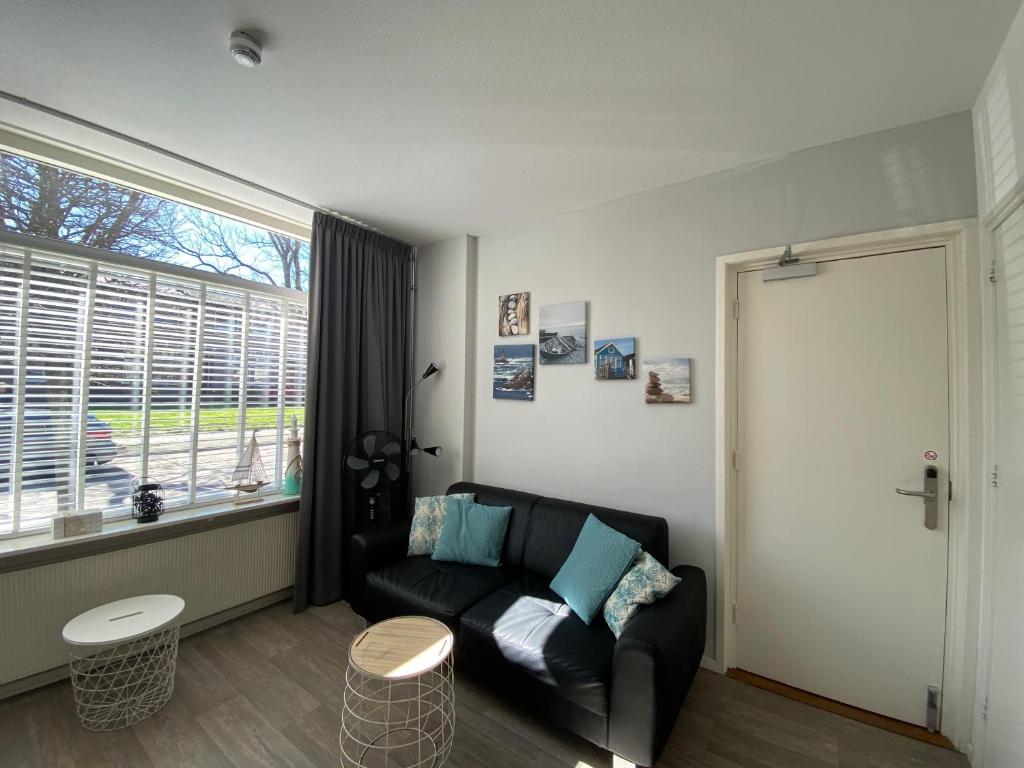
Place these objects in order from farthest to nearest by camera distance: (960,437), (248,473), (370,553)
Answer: (248,473) < (370,553) < (960,437)

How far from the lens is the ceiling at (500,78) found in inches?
51.9

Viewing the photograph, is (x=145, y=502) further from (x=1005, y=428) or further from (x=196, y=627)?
(x=1005, y=428)

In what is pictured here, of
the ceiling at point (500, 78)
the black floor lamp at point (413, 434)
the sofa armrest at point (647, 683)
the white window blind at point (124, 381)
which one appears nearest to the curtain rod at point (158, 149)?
the ceiling at point (500, 78)

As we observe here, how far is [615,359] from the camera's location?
98.7 inches

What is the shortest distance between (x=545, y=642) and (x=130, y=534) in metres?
2.27

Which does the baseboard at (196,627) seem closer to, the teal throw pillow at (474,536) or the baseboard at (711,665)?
the teal throw pillow at (474,536)

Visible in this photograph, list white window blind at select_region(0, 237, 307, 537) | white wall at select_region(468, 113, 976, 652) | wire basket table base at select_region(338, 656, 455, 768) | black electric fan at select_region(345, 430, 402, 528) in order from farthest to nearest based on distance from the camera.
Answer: black electric fan at select_region(345, 430, 402, 528) → white window blind at select_region(0, 237, 307, 537) → white wall at select_region(468, 113, 976, 652) → wire basket table base at select_region(338, 656, 455, 768)

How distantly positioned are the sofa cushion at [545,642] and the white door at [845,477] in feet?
3.30

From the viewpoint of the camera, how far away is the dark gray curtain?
109 inches

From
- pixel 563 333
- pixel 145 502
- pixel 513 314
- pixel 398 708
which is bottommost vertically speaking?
pixel 398 708

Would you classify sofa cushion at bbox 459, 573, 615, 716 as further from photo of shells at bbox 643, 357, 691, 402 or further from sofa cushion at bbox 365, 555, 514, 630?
photo of shells at bbox 643, 357, 691, 402

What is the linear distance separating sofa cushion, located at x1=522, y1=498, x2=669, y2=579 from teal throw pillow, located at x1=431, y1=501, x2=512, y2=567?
178 millimetres

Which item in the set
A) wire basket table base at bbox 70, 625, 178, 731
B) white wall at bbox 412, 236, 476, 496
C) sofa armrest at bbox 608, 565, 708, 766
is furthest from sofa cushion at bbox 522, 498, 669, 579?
wire basket table base at bbox 70, 625, 178, 731

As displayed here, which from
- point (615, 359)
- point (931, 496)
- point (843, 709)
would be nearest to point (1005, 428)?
point (931, 496)
